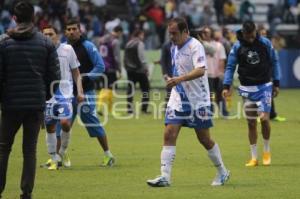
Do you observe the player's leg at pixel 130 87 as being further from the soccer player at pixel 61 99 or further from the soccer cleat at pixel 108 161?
the soccer player at pixel 61 99

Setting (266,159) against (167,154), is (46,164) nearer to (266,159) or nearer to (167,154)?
(167,154)

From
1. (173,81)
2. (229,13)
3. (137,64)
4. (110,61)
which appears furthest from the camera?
(229,13)

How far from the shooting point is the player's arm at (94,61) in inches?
611

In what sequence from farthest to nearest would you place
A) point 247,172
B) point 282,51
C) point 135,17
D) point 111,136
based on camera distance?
point 135,17 < point 282,51 < point 111,136 < point 247,172

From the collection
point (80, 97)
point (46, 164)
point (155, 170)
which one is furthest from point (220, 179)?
point (46, 164)

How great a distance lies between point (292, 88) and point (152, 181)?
23160 millimetres

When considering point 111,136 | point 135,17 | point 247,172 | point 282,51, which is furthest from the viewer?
point 135,17

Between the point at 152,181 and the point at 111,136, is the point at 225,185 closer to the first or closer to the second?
the point at 152,181

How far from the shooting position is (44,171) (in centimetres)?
1507

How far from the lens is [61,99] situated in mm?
15258

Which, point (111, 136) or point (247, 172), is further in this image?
point (111, 136)

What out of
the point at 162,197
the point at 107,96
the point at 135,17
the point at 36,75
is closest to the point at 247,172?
the point at 162,197

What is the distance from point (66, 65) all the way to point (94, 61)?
718mm

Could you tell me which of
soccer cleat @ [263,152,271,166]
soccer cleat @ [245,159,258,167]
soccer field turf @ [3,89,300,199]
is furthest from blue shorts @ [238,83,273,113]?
soccer field turf @ [3,89,300,199]
